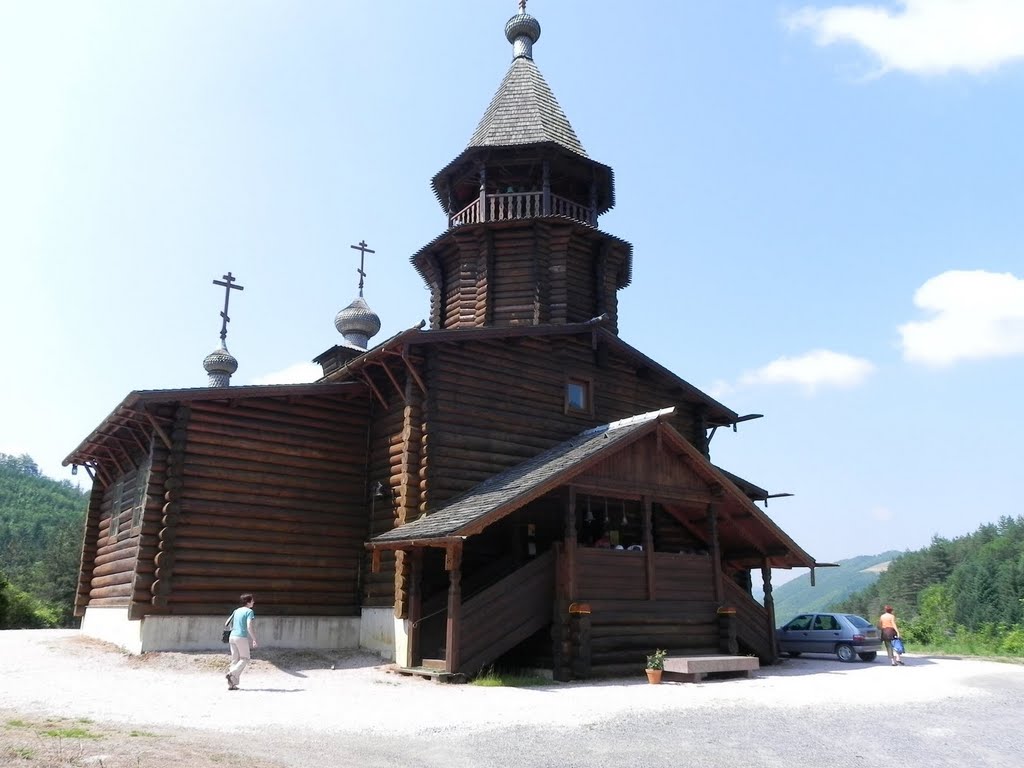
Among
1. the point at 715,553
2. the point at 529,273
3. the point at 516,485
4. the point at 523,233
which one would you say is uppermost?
the point at 523,233

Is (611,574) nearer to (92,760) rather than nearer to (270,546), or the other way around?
(270,546)

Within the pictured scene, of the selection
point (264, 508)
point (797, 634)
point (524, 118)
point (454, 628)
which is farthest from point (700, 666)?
point (524, 118)

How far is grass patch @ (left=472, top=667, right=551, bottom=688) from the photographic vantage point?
44.3 feet

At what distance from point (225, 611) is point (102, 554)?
7.04m

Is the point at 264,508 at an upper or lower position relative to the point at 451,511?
upper

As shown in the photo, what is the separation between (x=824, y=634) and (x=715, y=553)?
540 centimetres

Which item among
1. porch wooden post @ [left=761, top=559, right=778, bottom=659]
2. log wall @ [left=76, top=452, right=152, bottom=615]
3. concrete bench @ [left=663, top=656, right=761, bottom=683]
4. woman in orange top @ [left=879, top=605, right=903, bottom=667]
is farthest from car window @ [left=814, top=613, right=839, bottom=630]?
log wall @ [left=76, top=452, right=152, bottom=615]

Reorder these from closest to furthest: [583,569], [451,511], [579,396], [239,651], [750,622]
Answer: [239,651], [451,511], [583,569], [750,622], [579,396]

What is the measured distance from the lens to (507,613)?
1446cm

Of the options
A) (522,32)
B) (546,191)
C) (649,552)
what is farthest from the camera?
(522,32)

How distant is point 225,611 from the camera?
1647cm

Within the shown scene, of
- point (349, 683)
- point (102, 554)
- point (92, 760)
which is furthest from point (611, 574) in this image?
point (102, 554)

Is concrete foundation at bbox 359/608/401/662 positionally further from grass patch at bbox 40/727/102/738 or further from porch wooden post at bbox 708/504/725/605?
grass patch at bbox 40/727/102/738

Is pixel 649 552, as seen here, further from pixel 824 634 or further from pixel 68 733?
pixel 68 733
